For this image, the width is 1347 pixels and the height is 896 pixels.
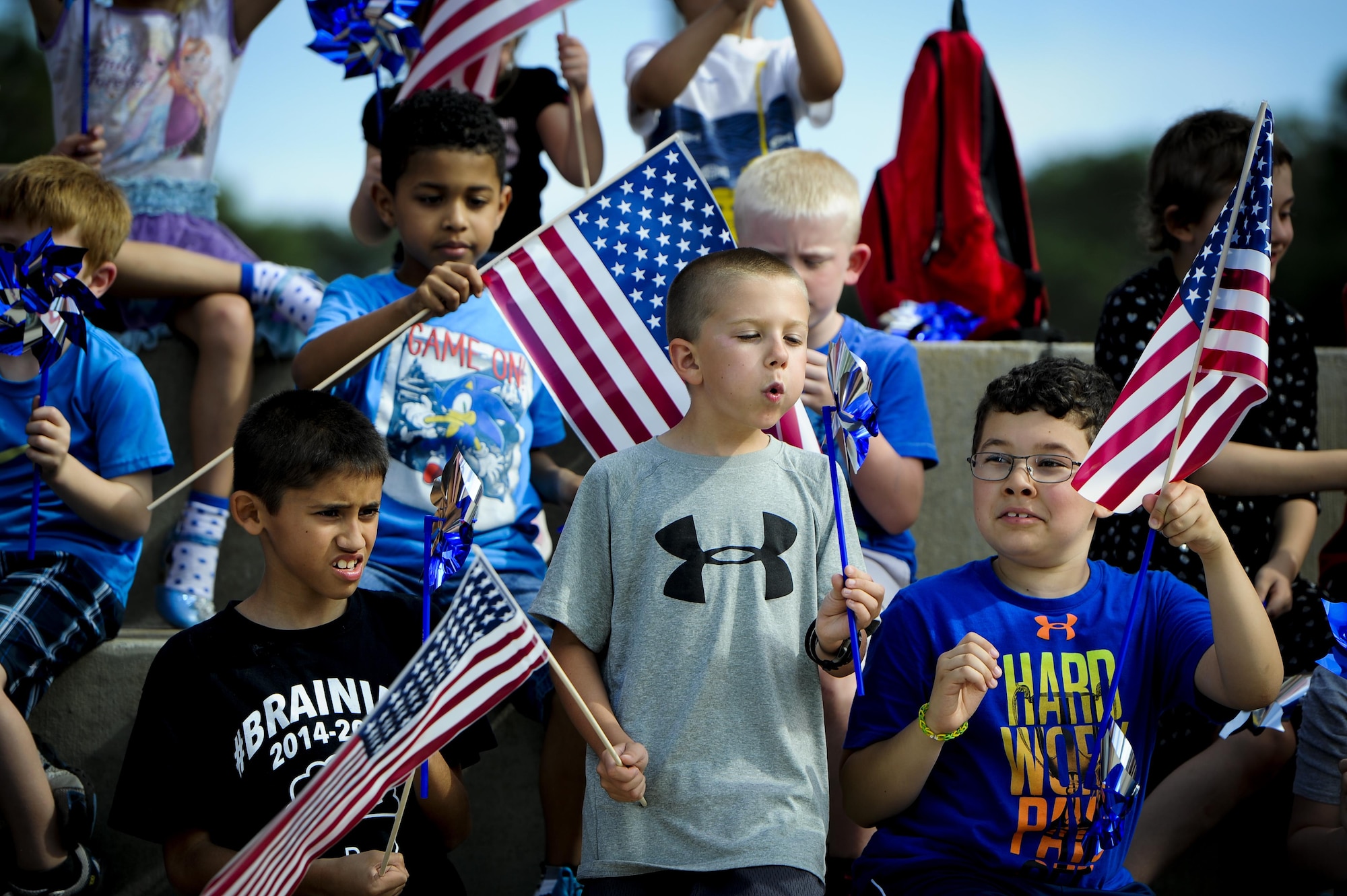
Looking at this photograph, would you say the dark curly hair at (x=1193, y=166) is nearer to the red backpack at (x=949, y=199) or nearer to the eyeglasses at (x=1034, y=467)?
the red backpack at (x=949, y=199)

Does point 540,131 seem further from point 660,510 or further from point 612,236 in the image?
point 660,510

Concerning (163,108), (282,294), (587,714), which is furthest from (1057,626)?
(163,108)

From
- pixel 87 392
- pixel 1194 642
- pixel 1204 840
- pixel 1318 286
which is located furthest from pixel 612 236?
pixel 1318 286

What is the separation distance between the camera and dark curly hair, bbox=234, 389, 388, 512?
2965mm

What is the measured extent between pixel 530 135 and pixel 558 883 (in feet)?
8.89

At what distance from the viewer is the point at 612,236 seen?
371 cm

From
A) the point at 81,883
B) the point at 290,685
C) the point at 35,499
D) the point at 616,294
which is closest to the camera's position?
the point at 290,685

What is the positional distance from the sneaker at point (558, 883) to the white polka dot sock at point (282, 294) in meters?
1.98

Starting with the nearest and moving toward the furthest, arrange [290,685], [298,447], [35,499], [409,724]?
[409,724]
[290,685]
[298,447]
[35,499]

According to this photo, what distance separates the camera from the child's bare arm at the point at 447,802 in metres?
2.87

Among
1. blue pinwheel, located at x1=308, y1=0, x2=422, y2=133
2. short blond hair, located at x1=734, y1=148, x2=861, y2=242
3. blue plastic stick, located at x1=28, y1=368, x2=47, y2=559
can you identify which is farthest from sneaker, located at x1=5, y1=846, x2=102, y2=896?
blue pinwheel, located at x1=308, y1=0, x2=422, y2=133

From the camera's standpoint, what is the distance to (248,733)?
9.20ft

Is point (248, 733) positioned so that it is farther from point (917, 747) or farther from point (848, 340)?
point (848, 340)

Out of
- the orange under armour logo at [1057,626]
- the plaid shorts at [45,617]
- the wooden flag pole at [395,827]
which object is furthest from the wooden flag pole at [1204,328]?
the plaid shorts at [45,617]
